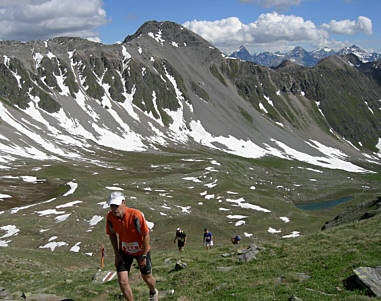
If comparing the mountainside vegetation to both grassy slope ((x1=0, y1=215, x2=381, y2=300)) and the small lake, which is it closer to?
grassy slope ((x1=0, y1=215, x2=381, y2=300))

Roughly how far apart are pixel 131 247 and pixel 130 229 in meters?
0.77

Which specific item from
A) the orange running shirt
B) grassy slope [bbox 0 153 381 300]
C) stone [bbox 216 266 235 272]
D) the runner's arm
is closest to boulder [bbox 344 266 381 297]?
grassy slope [bbox 0 153 381 300]

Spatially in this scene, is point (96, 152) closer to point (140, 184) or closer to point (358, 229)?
point (140, 184)

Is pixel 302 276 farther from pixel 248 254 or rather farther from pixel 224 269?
pixel 248 254

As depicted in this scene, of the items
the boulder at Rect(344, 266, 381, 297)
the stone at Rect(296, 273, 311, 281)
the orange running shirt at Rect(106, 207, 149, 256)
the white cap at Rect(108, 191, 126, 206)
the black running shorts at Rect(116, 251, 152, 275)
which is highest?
the white cap at Rect(108, 191, 126, 206)

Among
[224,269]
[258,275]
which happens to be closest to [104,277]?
[224,269]

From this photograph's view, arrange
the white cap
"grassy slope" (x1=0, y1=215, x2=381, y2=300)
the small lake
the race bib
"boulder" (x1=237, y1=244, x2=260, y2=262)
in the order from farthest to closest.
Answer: the small lake, "boulder" (x1=237, y1=244, x2=260, y2=262), "grassy slope" (x1=0, y1=215, x2=381, y2=300), the race bib, the white cap

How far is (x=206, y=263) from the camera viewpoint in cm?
2316

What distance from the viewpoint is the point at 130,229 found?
11953 mm

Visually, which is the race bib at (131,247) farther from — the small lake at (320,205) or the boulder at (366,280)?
the small lake at (320,205)

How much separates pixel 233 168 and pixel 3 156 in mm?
96525

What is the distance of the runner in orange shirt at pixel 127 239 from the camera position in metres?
11.8

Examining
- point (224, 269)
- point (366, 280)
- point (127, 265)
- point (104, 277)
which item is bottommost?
point (104, 277)

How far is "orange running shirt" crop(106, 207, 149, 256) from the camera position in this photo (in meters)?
11.9
